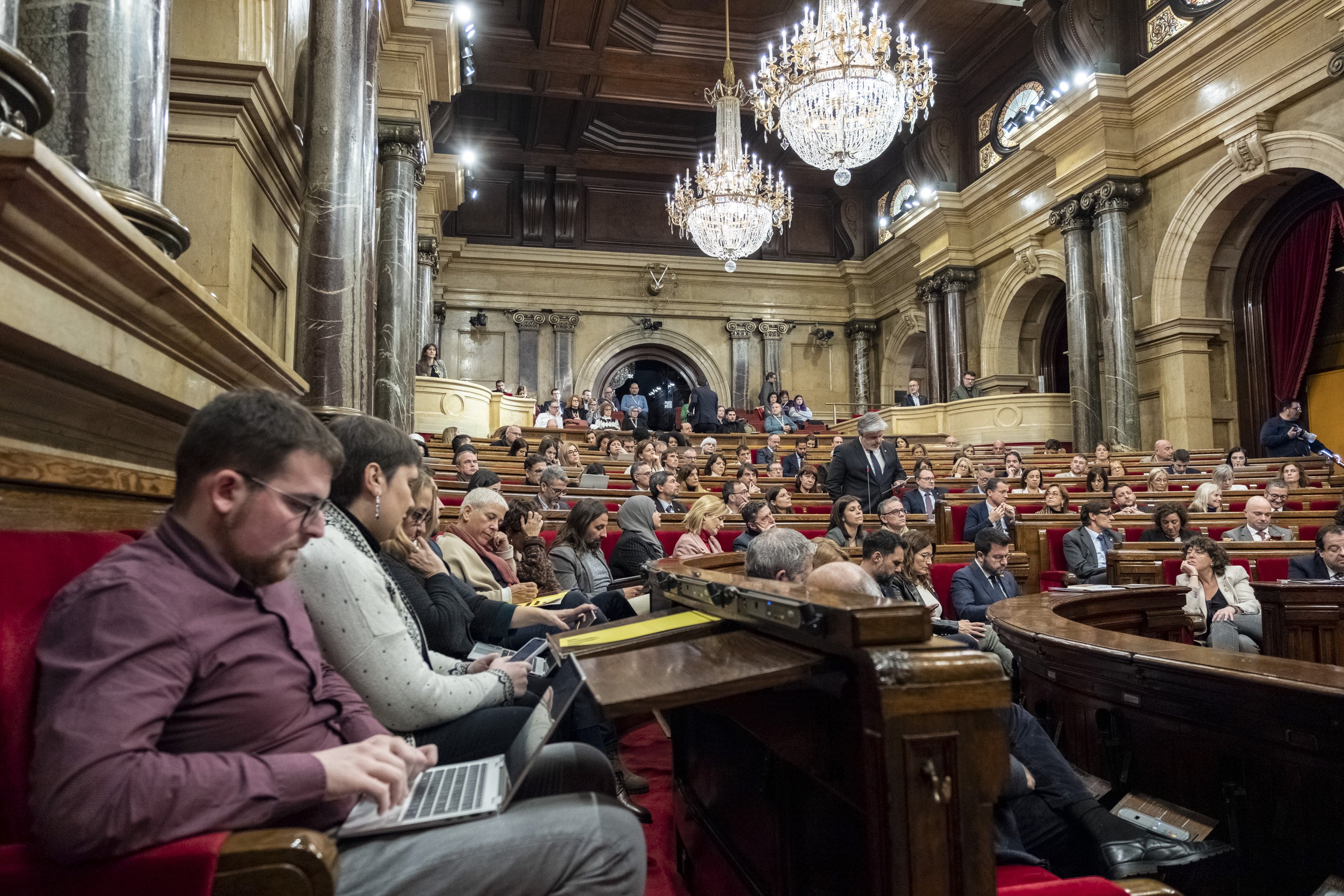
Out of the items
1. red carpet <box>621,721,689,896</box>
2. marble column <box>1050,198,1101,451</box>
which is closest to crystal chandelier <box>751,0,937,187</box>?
marble column <box>1050,198,1101,451</box>

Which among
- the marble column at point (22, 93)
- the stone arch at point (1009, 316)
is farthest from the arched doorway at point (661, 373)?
the marble column at point (22, 93)

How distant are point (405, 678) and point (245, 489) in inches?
17.3

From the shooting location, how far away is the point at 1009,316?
13383mm

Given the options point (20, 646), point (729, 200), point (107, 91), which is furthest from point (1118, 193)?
point (20, 646)

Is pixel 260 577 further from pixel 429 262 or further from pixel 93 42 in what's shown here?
pixel 429 262

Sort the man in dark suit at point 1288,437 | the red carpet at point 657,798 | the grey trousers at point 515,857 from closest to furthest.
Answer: the grey trousers at point 515,857, the red carpet at point 657,798, the man in dark suit at point 1288,437

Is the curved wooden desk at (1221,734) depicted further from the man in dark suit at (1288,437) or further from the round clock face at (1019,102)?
the round clock face at (1019,102)

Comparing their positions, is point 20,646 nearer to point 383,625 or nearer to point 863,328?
point 383,625

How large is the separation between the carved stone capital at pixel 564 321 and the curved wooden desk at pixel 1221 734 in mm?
14029

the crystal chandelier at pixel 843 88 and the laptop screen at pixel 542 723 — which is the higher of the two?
the crystal chandelier at pixel 843 88

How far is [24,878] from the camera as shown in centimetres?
82

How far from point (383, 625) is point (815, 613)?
0.65 meters

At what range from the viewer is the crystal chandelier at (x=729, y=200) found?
1003 centimetres

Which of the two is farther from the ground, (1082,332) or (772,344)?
(772,344)
